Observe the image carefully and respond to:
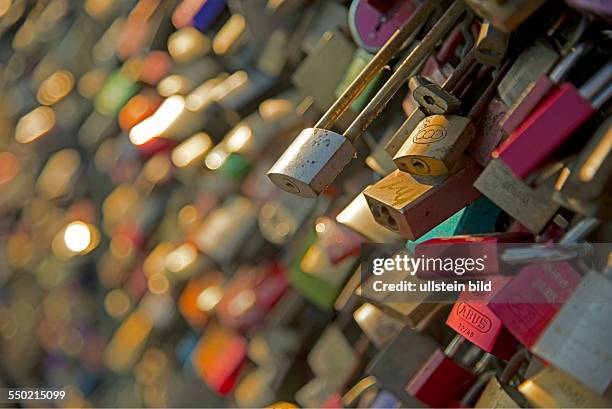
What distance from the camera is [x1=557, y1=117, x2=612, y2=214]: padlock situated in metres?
0.78

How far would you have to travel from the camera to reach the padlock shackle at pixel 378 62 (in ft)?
3.20

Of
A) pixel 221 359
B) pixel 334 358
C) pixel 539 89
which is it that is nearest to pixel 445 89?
pixel 539 89

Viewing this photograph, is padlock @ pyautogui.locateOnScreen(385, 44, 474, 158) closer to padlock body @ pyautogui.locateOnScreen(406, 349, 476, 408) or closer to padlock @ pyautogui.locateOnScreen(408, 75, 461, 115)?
padlock @ pyautogui.locateOnScreen(408, 75, 461, 115)

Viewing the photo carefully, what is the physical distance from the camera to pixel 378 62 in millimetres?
1007

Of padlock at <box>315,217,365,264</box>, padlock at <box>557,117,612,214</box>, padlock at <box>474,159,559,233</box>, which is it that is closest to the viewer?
padlock at <box>557,117,612,214</box>

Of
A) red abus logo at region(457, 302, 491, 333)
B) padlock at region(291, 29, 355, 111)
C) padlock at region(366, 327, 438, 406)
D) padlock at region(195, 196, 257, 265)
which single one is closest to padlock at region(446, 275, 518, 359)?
red abus logo at region(457, 302, 491, 333)

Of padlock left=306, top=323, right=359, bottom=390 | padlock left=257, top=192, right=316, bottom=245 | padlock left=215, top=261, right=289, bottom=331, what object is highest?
padlock left=257, top=192, right=316, bottom=245

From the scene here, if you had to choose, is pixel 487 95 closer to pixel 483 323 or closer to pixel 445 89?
pixel 445 89

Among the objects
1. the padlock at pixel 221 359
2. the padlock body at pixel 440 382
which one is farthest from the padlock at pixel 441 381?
the padlock at pixel 221 359

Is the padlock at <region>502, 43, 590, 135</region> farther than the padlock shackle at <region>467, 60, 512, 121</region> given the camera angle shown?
No

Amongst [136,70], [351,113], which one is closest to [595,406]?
[351,113]

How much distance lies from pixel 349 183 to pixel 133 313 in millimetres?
649

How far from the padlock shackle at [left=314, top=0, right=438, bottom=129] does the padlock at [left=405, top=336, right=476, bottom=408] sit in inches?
10.3

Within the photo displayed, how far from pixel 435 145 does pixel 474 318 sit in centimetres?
17
